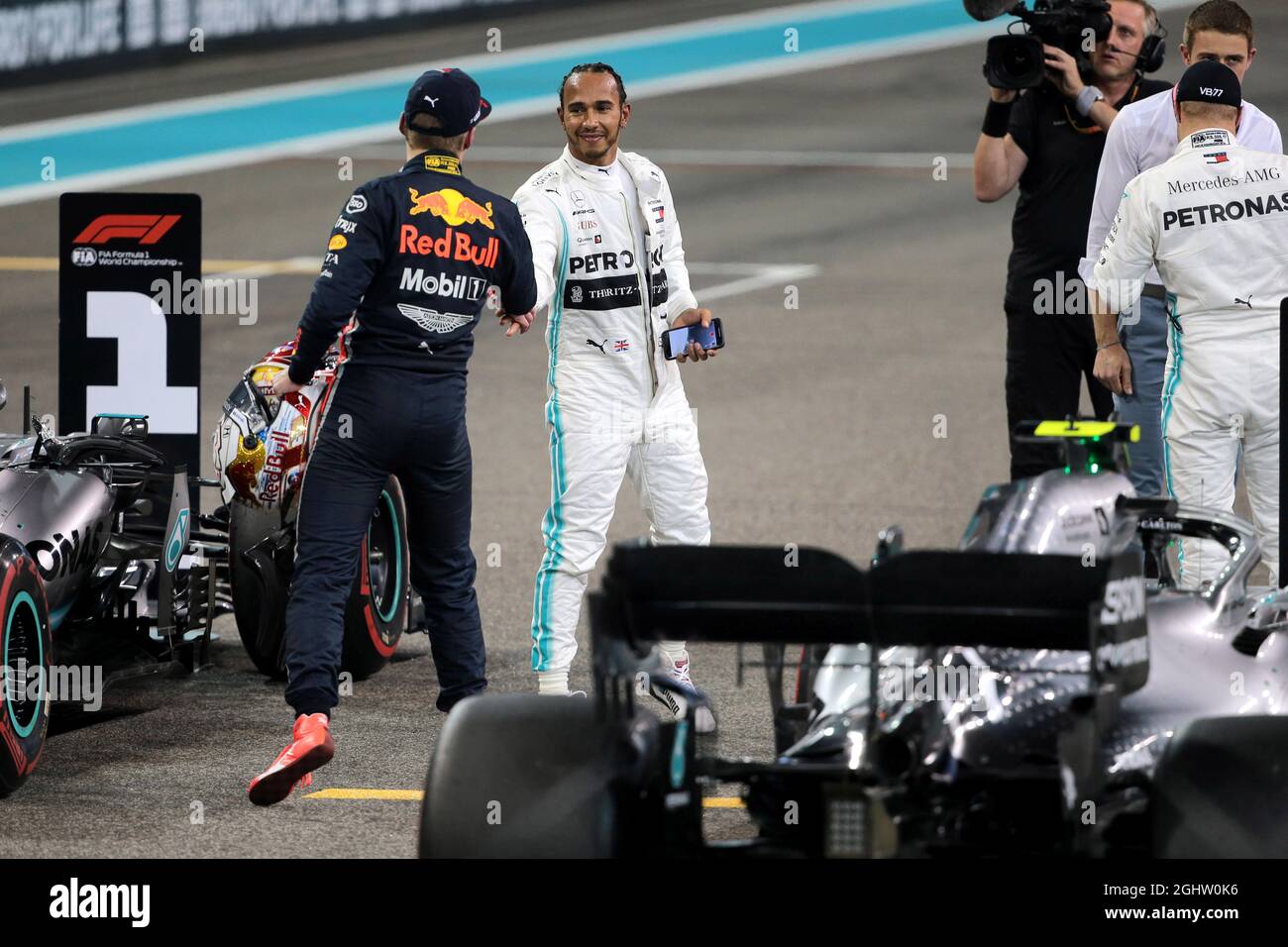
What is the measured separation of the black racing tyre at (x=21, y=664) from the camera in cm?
546

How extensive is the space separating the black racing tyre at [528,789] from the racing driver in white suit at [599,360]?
6.92ft

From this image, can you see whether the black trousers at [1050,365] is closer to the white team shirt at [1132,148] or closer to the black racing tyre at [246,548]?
the white team shirt at [1132,148]

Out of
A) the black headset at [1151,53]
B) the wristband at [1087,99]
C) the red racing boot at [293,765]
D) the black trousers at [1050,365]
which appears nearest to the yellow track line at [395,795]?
the red racing boot at [293,765]

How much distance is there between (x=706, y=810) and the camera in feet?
18.3

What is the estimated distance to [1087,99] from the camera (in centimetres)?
740

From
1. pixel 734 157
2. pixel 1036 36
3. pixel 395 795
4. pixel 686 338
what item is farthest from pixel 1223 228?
pixel 734 157

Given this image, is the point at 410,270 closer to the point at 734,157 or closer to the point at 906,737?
the point at 906,737

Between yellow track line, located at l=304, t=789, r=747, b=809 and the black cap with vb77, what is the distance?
250cm

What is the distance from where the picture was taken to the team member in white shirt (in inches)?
271

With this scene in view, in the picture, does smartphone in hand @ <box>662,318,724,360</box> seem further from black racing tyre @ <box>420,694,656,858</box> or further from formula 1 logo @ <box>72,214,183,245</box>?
black racing tyre @ <box>420,694,656,858</box>

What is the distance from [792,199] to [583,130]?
10771mm

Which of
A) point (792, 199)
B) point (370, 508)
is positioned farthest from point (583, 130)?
point (792, 199)

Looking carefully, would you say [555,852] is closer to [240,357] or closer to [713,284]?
[240,357]

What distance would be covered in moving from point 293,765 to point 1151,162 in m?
3.50
